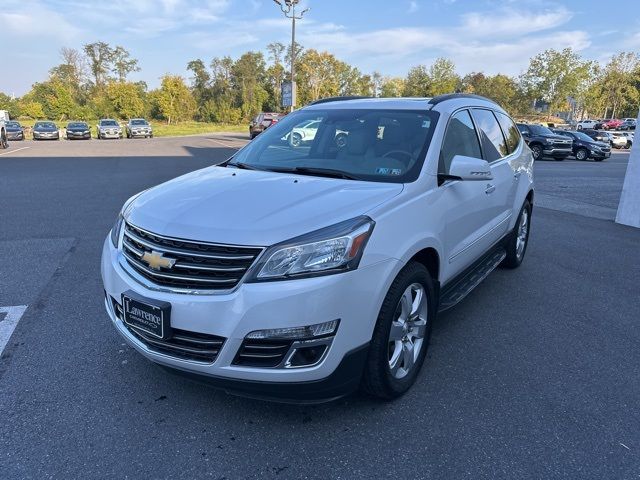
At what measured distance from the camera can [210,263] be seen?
2.44m

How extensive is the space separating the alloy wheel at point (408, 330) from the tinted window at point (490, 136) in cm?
188

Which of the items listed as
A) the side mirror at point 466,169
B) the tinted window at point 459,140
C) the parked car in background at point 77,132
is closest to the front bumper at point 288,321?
the side mirror at point 466,169

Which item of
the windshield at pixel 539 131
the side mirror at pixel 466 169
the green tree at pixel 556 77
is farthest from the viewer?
the green tree at pixel 556 77

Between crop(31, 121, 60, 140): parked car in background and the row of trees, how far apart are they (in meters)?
31.3

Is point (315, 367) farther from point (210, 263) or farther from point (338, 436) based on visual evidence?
point (210, 263)

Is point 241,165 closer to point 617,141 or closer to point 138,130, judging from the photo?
point 138,130

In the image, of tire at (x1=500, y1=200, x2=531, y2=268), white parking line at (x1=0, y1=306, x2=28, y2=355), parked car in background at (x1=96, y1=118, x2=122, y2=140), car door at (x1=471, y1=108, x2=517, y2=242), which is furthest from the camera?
parked car in background at (x1=96, y1=118, x2=122, y2=140)

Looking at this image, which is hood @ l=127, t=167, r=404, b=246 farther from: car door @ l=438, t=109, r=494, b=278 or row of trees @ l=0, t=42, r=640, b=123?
row of trees @ l=0, t=42, r=640, b=123

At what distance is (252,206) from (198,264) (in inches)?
18.5

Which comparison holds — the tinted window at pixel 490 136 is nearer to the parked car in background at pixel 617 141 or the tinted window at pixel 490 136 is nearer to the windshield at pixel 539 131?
the windshield at pixel 539 131

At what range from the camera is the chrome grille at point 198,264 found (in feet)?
7.86

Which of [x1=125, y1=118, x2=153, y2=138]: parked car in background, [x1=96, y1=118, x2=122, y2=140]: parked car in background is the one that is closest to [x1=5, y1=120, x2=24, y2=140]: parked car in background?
[x1=96, y1=118, x2=122, y2=140]: parked car in background

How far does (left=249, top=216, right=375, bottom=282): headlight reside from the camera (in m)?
2.37

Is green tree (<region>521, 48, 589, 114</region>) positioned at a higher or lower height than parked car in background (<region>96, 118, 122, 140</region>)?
higher
